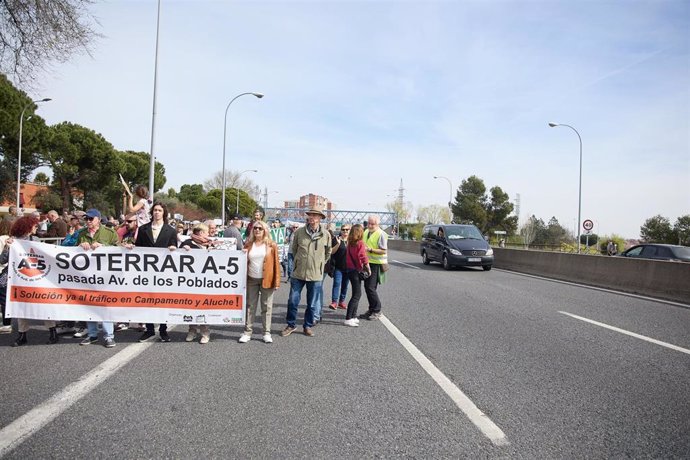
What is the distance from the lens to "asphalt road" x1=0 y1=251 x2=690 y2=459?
331cm

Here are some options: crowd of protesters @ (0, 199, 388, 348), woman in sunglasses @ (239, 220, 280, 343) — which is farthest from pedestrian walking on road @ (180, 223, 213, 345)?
woman in sunglasses @ (239, 220, 280, 343)

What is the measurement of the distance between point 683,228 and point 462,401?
6944 cm

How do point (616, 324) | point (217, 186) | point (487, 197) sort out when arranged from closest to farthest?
point (616, 324)
point (487, 197)
point (217, 186)

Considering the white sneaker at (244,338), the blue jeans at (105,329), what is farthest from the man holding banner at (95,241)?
the white sneaker at (244,338)

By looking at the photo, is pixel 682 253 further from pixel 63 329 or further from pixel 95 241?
pixel 63 329

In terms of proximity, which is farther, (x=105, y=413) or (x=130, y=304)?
(x=130, y=304)

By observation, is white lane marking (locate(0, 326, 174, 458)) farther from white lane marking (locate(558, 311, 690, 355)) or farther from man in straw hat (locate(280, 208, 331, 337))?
white lane marking (locate(558, 311, 690, 355))

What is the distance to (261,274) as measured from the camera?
6633mm

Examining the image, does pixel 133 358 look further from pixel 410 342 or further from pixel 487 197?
pixel 487 197

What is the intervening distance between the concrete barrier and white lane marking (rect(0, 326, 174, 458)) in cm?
1217

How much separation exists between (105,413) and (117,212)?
58.6m

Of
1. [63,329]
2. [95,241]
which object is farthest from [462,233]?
[63,329]

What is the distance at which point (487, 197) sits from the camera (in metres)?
86.4

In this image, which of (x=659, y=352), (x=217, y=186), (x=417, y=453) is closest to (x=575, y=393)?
(x=417, y=453)
